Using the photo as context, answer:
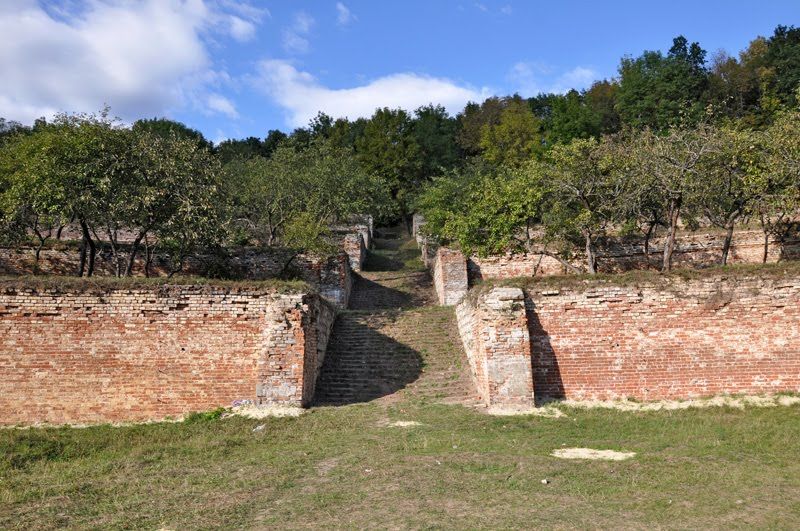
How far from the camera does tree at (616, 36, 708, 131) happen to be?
44.6m

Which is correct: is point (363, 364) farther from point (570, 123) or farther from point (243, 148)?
point (243, 148)

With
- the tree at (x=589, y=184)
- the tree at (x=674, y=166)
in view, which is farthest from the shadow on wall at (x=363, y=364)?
the tree at (x=674, y=166)

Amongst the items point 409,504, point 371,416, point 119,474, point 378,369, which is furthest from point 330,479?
point 378,369

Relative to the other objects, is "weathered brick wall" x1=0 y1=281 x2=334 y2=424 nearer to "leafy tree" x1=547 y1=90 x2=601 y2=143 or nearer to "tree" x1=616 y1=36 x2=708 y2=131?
"leafy tree" x1=547 y1=90 x2=601 y2=143

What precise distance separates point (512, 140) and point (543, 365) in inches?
1409

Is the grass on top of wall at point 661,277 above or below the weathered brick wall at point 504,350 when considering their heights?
above

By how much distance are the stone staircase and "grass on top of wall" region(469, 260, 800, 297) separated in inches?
98.5

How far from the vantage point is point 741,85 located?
4788 cm

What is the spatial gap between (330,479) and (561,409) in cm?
570

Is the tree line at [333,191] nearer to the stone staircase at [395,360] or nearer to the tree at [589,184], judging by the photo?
the tree at [589,184]

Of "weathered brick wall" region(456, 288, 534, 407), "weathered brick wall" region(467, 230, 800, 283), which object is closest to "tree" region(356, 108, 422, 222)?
"weathered brick wall" region(467, 230, 800, 283)

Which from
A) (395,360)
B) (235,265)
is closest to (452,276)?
(395,360)

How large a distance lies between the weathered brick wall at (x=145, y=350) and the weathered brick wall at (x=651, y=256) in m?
10.6

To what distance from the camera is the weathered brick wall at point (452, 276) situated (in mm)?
20469
